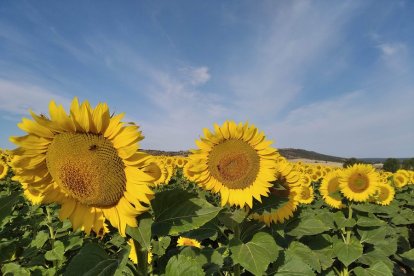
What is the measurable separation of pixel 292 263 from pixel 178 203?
2.41 metres

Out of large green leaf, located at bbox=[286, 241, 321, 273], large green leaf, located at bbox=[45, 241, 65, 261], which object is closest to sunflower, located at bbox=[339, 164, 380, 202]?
large green leaf, located at bbox=[286, 241, 321, 273]

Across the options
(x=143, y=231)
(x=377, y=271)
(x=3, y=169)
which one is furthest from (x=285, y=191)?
(x=3, y=169)

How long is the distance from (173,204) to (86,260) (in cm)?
57

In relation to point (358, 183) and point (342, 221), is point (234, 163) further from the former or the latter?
point (358, 183)

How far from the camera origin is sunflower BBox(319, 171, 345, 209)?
7781mm

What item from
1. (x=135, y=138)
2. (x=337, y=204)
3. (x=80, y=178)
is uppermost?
(x=135, y=138)

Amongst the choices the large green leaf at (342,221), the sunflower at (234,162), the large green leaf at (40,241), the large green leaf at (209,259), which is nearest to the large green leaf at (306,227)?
the sunflower at (234,162)

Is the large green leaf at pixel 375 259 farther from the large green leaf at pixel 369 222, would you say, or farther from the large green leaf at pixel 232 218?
the large green leaf at pixel 232 218

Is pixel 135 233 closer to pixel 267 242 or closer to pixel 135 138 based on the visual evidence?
pixel 135 138

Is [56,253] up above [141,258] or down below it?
below

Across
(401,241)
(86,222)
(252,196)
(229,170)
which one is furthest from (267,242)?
(401,241)

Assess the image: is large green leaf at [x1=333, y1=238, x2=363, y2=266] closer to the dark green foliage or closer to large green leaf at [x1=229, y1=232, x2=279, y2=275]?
large green leaf at [x1=229, y1=232, x2=279, y2=275]

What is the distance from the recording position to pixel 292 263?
4105 millimetres

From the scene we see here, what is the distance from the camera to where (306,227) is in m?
5.01
